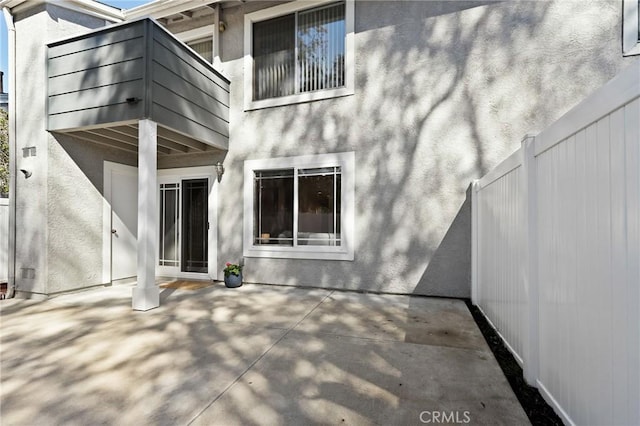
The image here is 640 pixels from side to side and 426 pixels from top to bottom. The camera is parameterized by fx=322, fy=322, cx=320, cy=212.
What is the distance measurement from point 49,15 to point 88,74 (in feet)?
4.46

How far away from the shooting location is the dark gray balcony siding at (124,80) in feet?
14.8

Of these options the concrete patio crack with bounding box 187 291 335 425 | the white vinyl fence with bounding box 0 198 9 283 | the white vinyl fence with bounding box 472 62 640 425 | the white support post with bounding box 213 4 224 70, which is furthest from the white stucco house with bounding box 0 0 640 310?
the white vinyl fence with bounding box 472 62 640 425

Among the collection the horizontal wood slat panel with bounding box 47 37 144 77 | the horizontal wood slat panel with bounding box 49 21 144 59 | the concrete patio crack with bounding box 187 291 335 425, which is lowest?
the concrete patio crack with bounding box 187 291 335 425

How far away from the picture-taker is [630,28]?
14.6ft

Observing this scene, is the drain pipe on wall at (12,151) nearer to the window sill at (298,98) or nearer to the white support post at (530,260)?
the window sill at (298,98)

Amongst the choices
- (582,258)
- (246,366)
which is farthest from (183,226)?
(582,258)

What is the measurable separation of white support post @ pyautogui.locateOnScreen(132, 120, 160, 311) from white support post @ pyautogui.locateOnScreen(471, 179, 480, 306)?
14.9 feet

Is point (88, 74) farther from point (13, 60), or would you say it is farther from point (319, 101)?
point (319, 101)

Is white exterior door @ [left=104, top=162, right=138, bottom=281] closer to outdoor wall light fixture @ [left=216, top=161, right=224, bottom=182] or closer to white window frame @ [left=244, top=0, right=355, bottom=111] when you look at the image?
outdoor wall light fixture @ [left=216, top=161, right=224, bottom=182]

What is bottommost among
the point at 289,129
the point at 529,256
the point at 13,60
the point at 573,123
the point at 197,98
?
the point at 529,256

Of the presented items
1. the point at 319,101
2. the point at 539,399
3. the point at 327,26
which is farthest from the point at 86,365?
the point at 327,26

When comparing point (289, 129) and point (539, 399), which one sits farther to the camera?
point (289, 129)

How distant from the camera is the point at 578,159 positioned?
176 cm

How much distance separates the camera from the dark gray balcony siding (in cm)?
452
